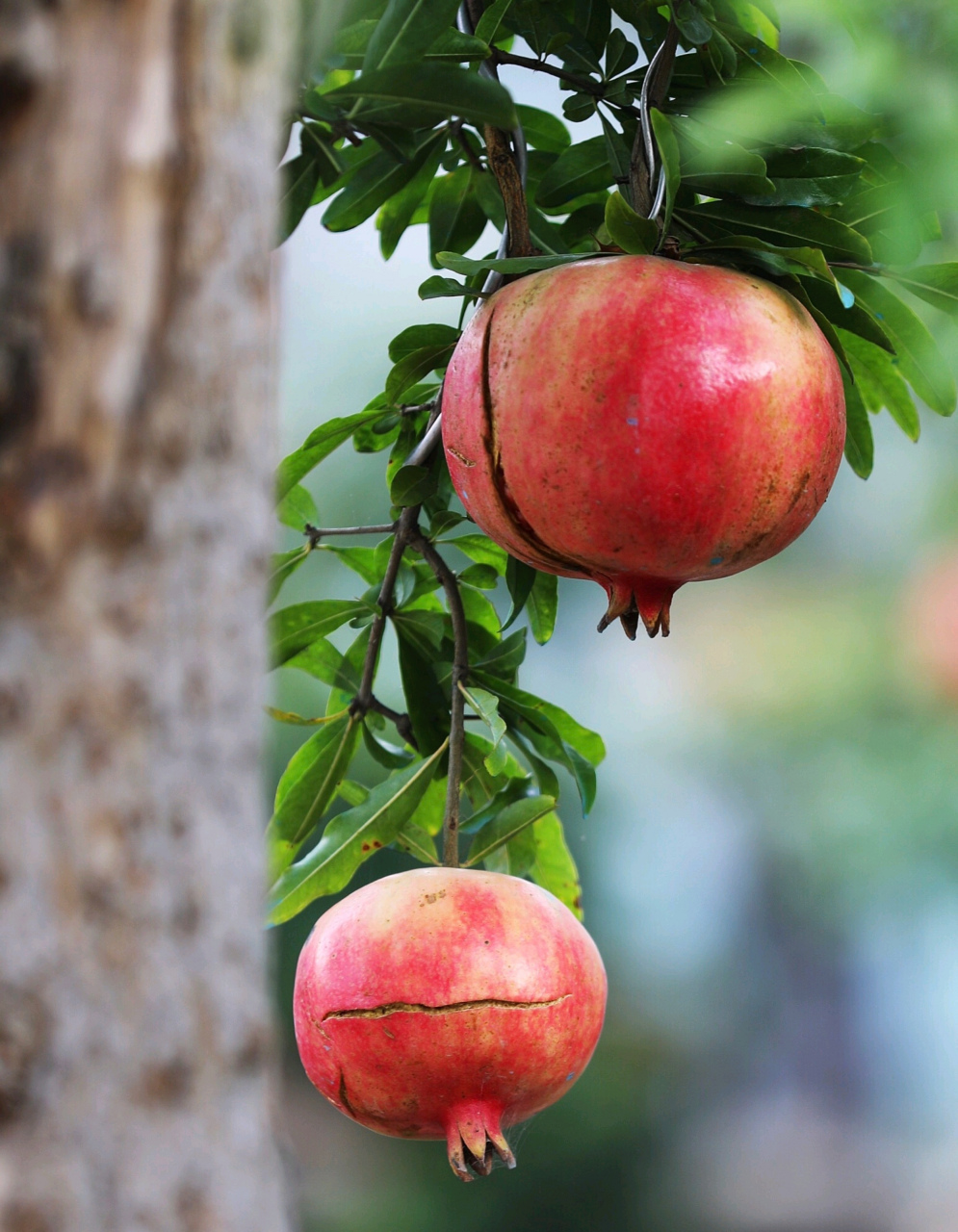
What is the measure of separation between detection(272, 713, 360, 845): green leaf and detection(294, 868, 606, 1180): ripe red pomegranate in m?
0.17

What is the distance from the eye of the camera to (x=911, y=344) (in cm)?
64

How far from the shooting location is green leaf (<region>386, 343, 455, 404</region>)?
2.15 ft

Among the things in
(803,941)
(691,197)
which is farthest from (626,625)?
(803,941)

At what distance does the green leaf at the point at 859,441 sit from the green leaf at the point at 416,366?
0.81 feet

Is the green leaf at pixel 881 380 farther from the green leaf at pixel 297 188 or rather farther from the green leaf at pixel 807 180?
the green leaf at pixel 297 188

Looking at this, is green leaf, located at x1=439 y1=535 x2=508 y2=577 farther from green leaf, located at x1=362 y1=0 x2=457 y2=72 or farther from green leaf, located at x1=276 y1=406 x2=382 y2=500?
green leaf, located at x1=362 y1=0 x2=457 y2=72

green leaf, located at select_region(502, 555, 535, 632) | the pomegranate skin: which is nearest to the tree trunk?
the pomegranate skin

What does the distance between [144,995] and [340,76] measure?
651 millimetres

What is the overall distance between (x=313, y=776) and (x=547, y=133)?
452 millimetres

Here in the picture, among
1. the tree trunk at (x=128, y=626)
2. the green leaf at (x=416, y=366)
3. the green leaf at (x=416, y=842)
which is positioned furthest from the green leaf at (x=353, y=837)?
the tree trunk at (x=128, y=626)

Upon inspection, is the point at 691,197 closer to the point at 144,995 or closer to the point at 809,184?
the point at 809,184

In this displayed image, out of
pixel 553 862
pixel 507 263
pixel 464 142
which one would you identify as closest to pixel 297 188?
pixel 464 142

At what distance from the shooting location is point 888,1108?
4129mm

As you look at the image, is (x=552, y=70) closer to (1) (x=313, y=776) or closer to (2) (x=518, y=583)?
(2) (x=518, y=583)
